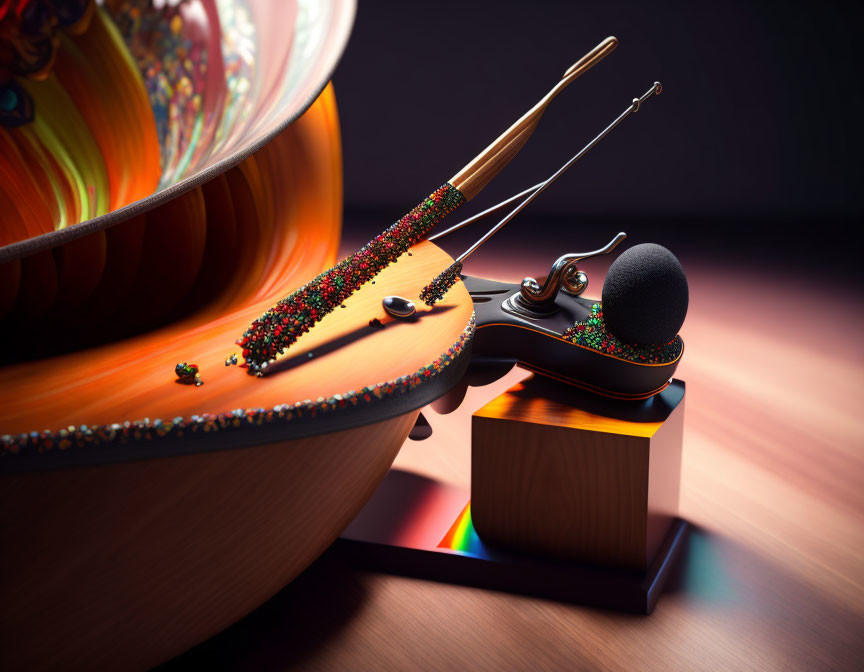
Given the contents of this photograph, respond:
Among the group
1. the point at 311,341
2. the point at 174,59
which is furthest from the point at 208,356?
the point at 174,59

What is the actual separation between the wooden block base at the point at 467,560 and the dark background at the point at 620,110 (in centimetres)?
167

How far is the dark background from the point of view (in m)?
3.01

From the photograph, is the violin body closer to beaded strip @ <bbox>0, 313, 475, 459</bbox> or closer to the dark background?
beaded strip @ <bbox>0, 313, 475, 459</bbox>

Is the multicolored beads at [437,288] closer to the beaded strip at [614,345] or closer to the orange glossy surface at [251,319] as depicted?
the orange glossy surface at [251,319]

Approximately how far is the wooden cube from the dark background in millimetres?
1732

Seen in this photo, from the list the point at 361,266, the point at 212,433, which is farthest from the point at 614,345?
the point at 212,433

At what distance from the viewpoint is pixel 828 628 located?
104 cm

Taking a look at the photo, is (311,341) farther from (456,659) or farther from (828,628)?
(828,628)

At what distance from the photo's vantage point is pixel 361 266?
0.98 meters

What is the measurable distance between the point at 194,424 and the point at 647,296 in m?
0.60

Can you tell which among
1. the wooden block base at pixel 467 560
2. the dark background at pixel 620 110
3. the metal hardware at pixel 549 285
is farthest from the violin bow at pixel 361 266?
the dark background at pixel 620 110

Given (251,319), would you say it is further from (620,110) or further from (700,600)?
(620,110)

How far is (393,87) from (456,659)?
2771 millimetres

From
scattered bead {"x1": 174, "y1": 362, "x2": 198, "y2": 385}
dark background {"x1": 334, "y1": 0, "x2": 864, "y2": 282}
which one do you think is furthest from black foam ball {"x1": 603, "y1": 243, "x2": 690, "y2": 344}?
dark background {"x1": 334, "y1": 0, "x2": 864, "y2": 282}
